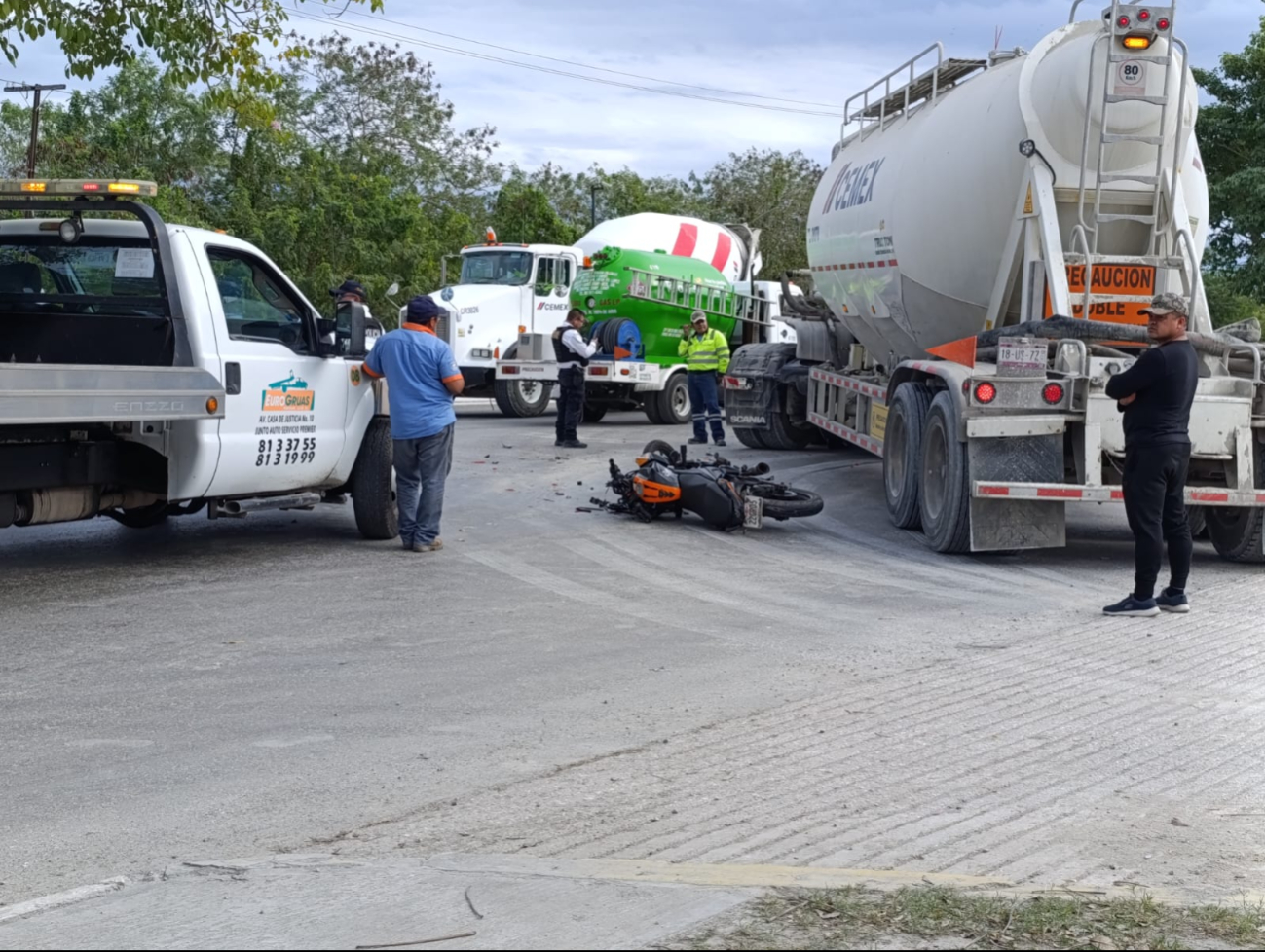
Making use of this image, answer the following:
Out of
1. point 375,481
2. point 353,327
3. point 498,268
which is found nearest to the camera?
point 353,327

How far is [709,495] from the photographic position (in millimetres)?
12969

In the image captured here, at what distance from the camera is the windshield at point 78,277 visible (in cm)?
1001

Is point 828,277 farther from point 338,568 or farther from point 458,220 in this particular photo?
point 458,220

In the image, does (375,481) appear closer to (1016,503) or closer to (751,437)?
(1016,503)

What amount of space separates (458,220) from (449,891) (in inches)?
1610

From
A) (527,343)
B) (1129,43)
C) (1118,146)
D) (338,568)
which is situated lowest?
(338,568)

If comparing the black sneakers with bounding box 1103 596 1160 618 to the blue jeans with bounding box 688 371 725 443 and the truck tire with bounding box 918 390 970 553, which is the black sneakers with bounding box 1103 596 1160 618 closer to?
the truck tire with bounding box 918 390 970 553

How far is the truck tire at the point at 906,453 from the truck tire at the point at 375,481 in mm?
4210

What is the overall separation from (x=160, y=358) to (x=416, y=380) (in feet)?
6.26

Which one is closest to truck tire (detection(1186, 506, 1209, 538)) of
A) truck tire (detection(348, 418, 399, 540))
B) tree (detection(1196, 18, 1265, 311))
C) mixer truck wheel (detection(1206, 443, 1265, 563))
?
mixer truck wheel (detection(1206, 443, 1265, 563))

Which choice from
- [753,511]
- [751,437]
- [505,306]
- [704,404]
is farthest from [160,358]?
[505,306]

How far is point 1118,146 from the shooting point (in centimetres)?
1191

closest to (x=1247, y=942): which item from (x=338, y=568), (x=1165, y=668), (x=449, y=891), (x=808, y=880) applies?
(x=808, y=880)

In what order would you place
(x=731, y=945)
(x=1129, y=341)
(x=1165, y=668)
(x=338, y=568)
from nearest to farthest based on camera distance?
(x=731, y=945) < (x=1165, y=668) < (x=338, y=568) < (x=1129, y=341)
